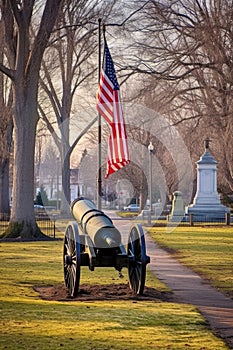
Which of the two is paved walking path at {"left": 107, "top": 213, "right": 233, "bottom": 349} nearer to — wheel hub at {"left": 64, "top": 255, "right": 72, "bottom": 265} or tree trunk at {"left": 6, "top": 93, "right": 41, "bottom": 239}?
wheel hub at {"left": 64, "top": 255, "right": 72, "bottom": 265}

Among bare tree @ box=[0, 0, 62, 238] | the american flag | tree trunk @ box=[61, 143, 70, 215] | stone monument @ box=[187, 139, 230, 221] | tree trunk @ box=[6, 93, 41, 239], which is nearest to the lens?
the american flag

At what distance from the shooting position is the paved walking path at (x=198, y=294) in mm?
13047

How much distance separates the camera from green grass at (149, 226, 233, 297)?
2112 cm

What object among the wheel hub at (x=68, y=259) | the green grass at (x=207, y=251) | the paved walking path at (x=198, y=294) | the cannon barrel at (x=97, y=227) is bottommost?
the paved walking path at (x=198, y=294)

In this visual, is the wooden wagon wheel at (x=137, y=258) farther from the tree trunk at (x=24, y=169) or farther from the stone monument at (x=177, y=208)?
the stone monument at (x=177, y=208)

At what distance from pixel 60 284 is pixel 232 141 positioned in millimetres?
32499

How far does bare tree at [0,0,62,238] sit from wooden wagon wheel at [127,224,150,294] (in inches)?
749

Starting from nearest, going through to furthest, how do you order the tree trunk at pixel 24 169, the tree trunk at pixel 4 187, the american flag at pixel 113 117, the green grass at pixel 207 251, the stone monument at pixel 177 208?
the green grass at pixel 207 251, the american flag at pixel 113 117, the tree trunk at pixel 24 169, the stone monument at pixel 177 208, the tree trunk at pixel 4 187

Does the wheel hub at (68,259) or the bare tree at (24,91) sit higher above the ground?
the bare tree at (24,91)

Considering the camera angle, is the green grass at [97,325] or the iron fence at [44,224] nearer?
the green grass at [97,325]

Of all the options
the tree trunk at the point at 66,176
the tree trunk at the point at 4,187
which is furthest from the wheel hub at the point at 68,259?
the tree trunk at the point at 4,187

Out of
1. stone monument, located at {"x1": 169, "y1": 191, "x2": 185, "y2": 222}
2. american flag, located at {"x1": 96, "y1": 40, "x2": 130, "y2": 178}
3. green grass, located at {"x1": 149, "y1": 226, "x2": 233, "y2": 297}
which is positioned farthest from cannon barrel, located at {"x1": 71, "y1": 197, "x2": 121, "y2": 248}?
stone monument, located at {"x1": 169, "y1": 191, "x2": 185, "y2": 222}

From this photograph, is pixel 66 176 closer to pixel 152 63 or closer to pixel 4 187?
pixel 4 187

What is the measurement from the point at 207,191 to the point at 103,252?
4578 centimetres
